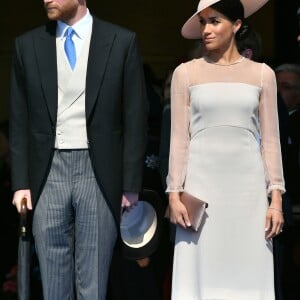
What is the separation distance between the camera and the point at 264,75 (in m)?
4.60

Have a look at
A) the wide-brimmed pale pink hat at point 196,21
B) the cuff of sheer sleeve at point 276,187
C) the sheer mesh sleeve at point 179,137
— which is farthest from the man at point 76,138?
the cuff of sheer sleeve at point 276,187

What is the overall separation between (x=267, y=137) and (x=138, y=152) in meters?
0.56

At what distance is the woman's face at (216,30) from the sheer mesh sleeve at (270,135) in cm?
21

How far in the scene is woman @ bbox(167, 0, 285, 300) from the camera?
456cm

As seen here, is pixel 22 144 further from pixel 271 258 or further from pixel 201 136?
pixel 271 258

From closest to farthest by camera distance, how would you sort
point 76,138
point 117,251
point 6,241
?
point 76,138 → point 117,251 → point 6,241

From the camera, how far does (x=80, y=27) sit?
4.62 metres

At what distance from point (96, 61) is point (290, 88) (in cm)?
194

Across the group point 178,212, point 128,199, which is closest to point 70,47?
point 128,199

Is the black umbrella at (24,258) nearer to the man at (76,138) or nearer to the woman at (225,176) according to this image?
the man at (76,138)

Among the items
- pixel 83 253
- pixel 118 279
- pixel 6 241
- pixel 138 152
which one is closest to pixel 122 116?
pixel 138 152

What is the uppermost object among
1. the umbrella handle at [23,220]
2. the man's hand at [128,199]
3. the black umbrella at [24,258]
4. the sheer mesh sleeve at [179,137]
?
the sheer mesh sleeve at [179,137]

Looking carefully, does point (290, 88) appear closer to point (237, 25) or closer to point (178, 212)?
point (237, 25)

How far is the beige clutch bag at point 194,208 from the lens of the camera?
14.9 feet
